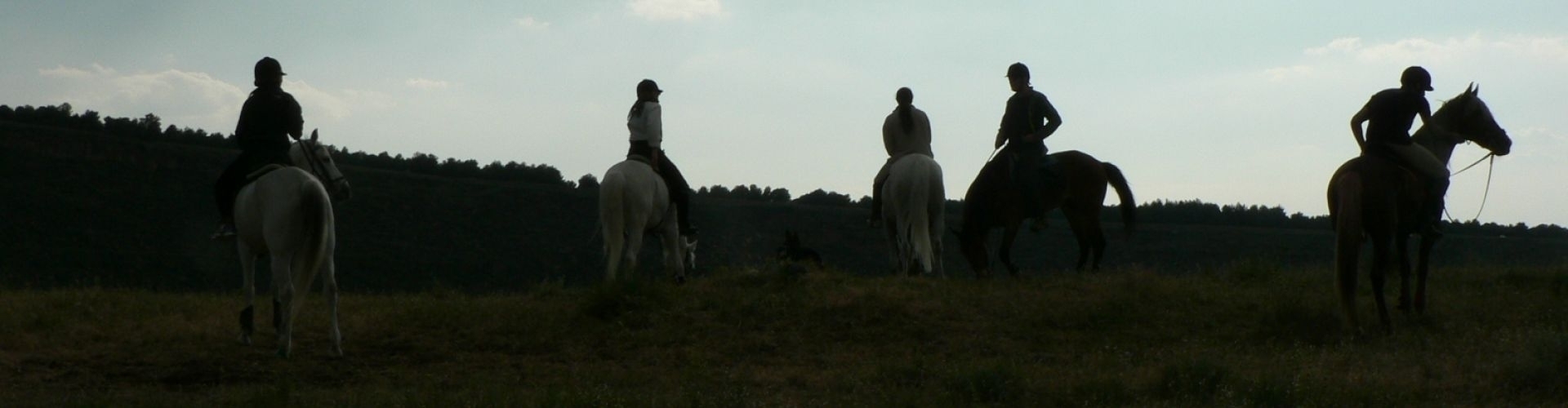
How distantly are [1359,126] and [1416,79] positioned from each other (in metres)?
0.55

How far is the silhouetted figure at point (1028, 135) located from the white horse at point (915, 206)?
2.43 feet

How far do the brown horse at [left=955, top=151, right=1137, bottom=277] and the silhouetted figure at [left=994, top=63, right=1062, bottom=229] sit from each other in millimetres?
83

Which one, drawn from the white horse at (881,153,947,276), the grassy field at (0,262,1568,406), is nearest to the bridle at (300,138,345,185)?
the grassy field at (0,262,1568,406)

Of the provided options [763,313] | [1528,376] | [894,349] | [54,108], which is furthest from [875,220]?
[54,108]

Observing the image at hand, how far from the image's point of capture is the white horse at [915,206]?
605 inches

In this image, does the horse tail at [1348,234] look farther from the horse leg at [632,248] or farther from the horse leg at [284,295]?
the horse leg at [284,295]

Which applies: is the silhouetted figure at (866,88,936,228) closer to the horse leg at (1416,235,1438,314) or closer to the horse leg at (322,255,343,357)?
the horse leg at (1416,235,1438,314)

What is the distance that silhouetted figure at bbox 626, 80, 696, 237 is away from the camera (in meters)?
15.2

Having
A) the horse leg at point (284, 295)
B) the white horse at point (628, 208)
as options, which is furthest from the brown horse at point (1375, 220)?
the horse leg at point (284, 295)

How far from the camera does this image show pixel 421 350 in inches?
476

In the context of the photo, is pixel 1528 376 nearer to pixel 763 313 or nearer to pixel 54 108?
pixel 763 313

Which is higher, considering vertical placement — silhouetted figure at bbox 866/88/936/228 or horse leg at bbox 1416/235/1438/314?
silhouetted figure at bbox 866/88/936/228

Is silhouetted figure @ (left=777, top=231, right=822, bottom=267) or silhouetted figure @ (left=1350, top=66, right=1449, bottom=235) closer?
silhouetted figure @ (left=1350, top=66, right=1449, bottom=235)

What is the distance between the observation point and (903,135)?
16.0m
